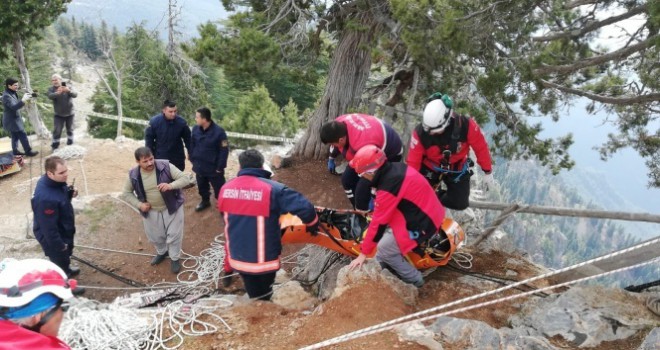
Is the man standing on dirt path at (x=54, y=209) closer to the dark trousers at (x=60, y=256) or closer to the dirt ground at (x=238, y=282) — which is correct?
the dark trousers at (x=60, y=256)

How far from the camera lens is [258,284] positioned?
4.37m

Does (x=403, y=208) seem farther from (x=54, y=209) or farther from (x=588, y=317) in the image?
(x=54, y=209)

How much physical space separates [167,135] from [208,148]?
2.66 feet

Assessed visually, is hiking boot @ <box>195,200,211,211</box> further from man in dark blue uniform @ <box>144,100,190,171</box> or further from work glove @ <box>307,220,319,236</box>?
work glove @ <box>307,220,319,236</box>

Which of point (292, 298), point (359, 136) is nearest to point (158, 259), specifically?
point (292, 298)

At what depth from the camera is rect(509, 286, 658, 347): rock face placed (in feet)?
12.2

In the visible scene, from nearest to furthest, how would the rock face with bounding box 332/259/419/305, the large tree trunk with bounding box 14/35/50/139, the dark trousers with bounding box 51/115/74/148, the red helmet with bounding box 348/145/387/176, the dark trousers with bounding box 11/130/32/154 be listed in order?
the red helmet with bounding box 348/145/387/176, the rock face with bounding box 332/259/419/305, the dark trousers with bounding box 11/130/32/154, the dark trousers with bounding box 51/115/74/148, the large tree trunk with bounding box 14/35/50/139

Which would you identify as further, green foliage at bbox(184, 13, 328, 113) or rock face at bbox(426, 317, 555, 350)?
green foliage at bbox(184, 13, 328, 113)

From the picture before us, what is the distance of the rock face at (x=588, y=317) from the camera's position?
12.2 feet

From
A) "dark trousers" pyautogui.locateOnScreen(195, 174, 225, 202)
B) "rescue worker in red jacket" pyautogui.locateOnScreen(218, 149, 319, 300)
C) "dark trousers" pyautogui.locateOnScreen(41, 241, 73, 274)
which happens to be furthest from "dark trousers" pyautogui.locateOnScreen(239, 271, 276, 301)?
"dark trousers" pyautogui.locateOnScreen(195, 174, 225, 202)

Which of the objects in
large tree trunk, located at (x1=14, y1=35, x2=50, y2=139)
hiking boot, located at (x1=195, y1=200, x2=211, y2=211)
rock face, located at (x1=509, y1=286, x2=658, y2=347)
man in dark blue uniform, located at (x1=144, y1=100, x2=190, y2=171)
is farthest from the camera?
large tree trunk, located at (x1=14, y1=35, x2=50, y2=139)

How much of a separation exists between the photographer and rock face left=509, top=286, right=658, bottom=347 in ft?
32.7

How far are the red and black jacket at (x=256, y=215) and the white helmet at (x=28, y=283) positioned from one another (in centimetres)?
199

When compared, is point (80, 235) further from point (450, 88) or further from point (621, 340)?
point (621, 340)
